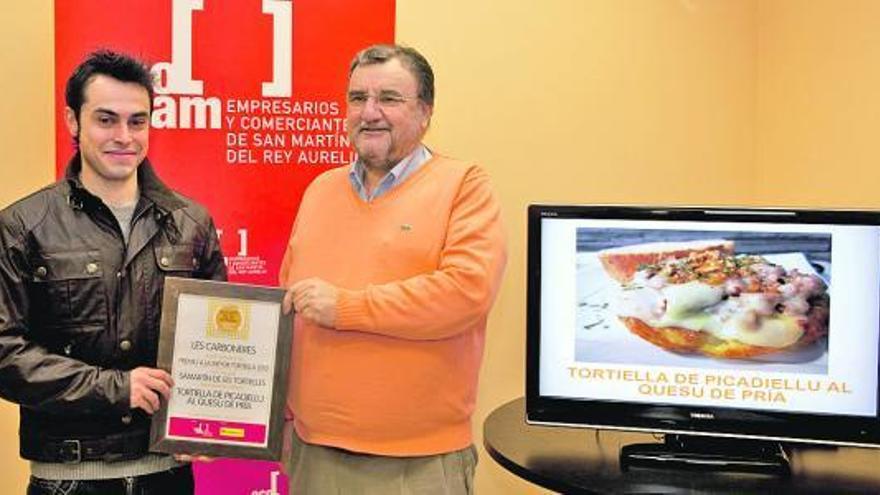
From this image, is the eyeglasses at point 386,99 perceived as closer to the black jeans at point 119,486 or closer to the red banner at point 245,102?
the red banner at point 245,102

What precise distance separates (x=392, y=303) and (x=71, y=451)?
2.40 ft

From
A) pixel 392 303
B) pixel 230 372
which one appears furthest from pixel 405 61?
pixel 230 372

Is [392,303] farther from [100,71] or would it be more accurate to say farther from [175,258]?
[100,71]

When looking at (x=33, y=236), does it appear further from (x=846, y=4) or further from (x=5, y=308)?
(x=846, y=4)

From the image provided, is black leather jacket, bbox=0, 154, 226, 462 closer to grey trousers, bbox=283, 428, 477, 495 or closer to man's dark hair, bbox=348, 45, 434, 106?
grey trousers, bbox=283, 428, 477, 495

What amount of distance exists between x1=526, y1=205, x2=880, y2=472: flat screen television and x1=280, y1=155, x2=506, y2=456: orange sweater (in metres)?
0.15

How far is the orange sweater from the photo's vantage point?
2037mm

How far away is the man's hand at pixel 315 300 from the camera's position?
204 cm

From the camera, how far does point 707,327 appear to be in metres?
1.99

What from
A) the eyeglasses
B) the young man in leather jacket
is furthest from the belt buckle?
the eyeglasses

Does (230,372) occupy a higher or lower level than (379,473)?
higher

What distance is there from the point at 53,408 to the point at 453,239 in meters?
0.90

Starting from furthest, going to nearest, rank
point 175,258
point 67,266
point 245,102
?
point 245,102 < point 175,258 < point 67,266

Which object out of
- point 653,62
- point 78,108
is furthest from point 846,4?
point 78,108
